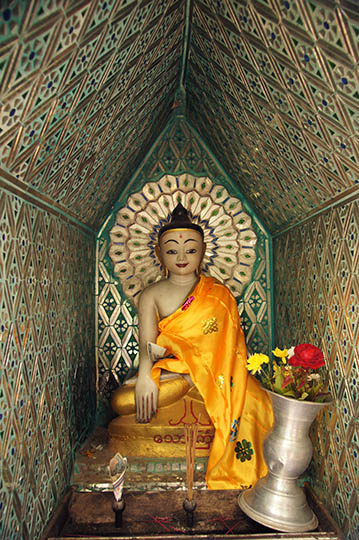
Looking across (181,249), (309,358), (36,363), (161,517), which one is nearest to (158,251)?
(181,249)

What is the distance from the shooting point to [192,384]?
3.35m

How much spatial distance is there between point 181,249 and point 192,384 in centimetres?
111

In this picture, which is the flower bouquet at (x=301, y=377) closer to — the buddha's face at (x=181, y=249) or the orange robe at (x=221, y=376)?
the orange robe at (x=221, y=376)

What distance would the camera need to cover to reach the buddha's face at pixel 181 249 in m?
3.69

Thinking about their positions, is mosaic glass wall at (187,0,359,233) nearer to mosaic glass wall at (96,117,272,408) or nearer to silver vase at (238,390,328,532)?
mosaic glass wall at (96,117,272,408)

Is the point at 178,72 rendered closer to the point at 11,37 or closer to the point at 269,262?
the point at 269,262

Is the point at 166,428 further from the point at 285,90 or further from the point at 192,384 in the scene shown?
the point at 285,90

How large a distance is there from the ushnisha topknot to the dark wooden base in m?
2.00

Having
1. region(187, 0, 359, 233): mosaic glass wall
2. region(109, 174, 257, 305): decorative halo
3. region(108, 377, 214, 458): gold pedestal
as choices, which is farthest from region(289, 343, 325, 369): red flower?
region(109, 174, 257, 305): decorative halo

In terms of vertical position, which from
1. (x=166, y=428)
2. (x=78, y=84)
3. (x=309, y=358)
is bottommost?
(x=166, y=428)

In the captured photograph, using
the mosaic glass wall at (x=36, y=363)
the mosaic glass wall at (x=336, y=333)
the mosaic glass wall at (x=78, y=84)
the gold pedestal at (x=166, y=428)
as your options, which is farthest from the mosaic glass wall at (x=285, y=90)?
the gold pedestal at (x=166, y=428)

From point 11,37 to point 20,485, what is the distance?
78.5 inches

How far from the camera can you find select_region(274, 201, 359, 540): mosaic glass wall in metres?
2.35

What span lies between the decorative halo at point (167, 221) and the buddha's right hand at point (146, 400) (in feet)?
3.51
